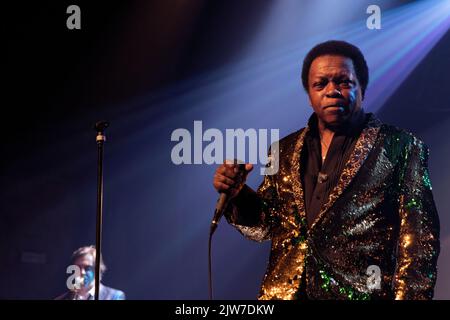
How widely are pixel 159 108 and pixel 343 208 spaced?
4286 mm

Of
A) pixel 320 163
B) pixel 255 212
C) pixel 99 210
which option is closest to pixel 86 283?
pixel 99 210

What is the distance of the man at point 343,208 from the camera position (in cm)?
208

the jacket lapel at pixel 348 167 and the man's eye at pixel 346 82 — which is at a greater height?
the man's eye at pixel 346 82

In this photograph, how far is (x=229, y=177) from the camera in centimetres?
206

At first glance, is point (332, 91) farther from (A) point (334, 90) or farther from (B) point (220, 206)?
(B) point (220, 206)

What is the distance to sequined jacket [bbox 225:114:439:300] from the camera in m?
2.07

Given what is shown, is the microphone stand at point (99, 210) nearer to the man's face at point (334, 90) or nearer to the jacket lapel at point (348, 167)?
the jacket lapel at point (348, 167)

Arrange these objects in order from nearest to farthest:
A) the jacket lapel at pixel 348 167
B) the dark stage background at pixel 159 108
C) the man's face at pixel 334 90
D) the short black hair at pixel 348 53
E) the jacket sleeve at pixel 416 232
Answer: the jacket sleeve at pixel 416 232, the jacket lapel at pixel 348 167, the man's face at pixel 334 90, the short black hair at pixel 348 53, the dark stage background at pixel 159 108

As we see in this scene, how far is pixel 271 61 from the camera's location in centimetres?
581

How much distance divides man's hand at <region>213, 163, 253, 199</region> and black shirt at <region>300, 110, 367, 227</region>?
31cm

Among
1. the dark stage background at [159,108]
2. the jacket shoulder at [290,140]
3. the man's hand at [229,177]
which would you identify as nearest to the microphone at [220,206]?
the man's hand at [229,177]

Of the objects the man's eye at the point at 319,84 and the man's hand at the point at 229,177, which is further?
the man's eye at the point at 319,84

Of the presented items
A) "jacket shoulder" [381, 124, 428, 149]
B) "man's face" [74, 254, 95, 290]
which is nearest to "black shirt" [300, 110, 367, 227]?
"jacket shoulder" [381, 124, 428, 149]

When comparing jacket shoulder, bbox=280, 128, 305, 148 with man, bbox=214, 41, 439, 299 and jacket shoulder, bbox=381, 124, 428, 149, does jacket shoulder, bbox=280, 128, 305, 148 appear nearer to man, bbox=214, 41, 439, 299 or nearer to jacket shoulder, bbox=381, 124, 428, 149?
man, bbox=214, 41, 439, 299
